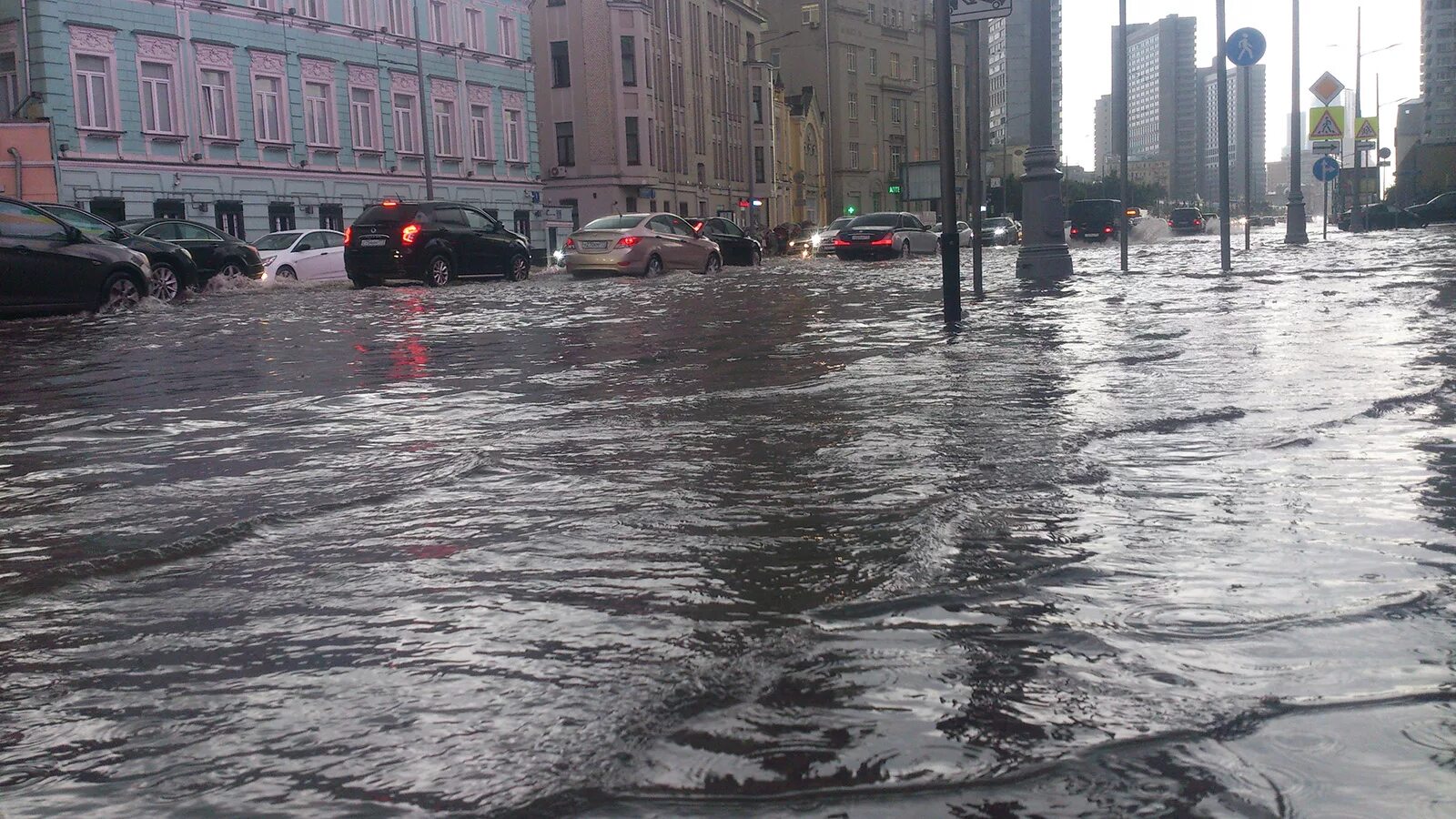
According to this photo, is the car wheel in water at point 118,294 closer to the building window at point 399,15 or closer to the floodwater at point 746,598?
the floodwater at point 746,598

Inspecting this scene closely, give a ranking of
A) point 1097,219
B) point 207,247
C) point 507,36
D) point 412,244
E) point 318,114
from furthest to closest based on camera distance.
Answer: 1. point 1097,219
2. point 507,36
3. point 318,114
4. point 412,244
5. point 207,247

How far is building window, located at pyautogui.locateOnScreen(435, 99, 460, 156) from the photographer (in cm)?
5028

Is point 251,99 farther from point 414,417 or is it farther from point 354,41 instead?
point 414,417

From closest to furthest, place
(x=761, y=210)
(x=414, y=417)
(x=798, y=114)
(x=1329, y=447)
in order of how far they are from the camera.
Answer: (x=1329, y=447) < (x=414, y=417) < (x=761, y=210) < (x=798, y=114)

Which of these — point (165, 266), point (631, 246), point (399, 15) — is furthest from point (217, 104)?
point (165, 266)

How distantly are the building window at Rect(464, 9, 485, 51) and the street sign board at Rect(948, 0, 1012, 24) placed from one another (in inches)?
1628

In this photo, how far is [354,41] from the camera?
45938mm

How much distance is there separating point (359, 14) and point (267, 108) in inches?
220

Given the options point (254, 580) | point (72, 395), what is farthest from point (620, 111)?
point (254, 580)

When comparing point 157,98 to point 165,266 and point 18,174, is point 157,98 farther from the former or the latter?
point 165,266

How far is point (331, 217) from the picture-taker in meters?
44.8

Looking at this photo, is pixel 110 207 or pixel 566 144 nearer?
pixel 110 207

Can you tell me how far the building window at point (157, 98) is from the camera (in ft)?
125

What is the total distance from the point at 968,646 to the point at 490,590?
131cm
